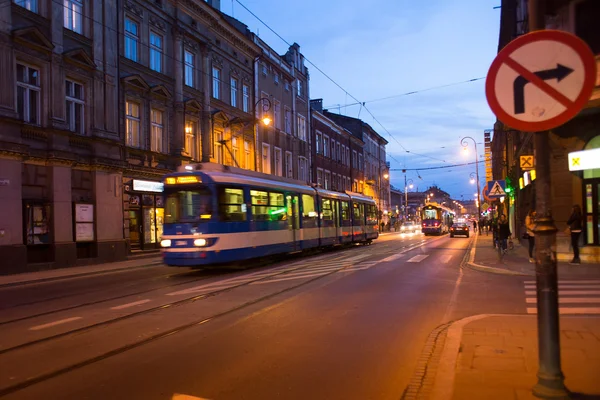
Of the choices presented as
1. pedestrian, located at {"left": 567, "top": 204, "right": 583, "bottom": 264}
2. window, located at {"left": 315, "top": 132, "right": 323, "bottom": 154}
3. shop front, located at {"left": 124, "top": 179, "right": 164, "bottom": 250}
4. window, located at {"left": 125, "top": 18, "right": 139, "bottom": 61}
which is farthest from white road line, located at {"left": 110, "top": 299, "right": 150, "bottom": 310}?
window, located at {"left": 315, "top": 132, "right": 323, "bottom": 154}

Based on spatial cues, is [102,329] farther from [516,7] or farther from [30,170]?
[516,7]

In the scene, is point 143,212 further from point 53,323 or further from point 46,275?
point 53,323

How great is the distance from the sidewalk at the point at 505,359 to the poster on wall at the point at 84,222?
1774 centimetres

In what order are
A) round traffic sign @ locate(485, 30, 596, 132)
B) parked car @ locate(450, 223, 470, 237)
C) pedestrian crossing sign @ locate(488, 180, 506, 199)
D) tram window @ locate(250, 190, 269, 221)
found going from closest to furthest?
round traffic sign @ locate(485, 30, 596, 132) → tram window @ locate(250, 190, 269, 221) → pedestrian crossing sign @ locate(488, 180, 506, 199) → parked car @ locate(450, 223, 470, 237)

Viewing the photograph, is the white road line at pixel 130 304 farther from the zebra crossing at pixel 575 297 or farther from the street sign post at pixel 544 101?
the street sign post at pixel 544 101

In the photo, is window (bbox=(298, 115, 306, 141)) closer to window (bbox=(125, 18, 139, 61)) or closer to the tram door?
window (bbox=(125, 18, 139, 61))

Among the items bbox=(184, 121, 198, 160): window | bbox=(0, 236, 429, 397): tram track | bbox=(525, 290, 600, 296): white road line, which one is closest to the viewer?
bbox=(0, 236, 429, 397): tram track

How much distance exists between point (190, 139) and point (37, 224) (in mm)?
11408

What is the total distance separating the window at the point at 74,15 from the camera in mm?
20766

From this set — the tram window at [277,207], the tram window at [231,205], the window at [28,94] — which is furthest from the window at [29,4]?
the tram window at [277,207]

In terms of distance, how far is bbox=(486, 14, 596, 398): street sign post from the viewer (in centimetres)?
377

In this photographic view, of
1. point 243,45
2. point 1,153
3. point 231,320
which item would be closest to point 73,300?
point 231,320

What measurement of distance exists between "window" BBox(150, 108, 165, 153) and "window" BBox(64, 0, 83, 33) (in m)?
5.67

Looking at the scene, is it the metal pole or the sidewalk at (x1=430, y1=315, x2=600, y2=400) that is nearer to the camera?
the metal pole
